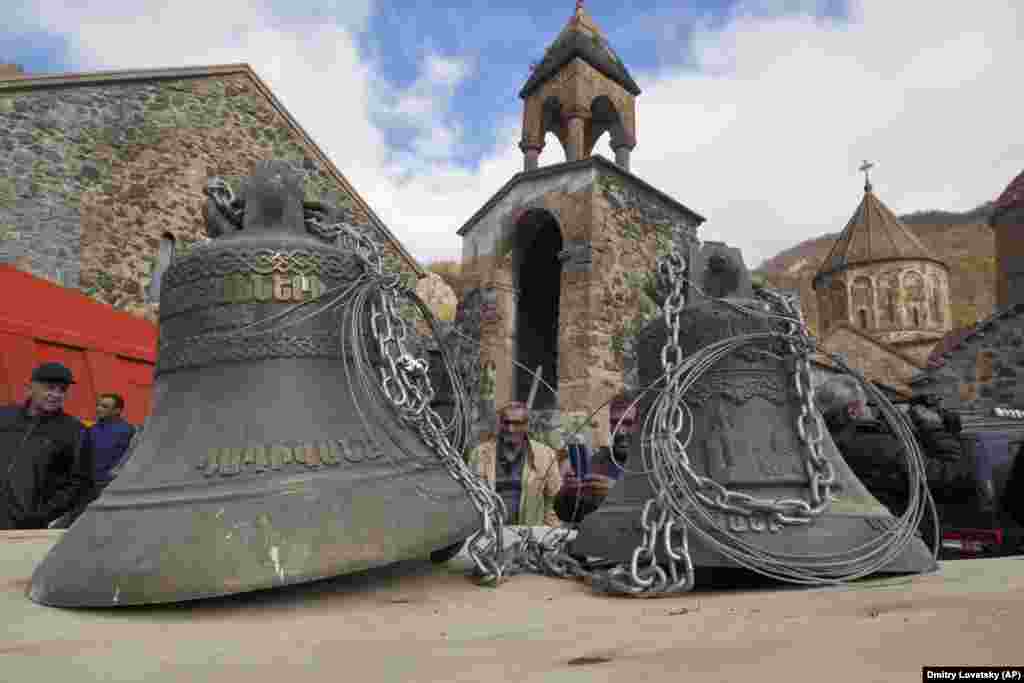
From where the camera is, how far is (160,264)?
9555 mm

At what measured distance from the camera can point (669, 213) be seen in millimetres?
12227

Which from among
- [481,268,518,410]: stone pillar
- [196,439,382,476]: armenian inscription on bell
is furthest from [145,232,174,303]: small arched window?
[196,439,382,476]: armenian inscription on bell

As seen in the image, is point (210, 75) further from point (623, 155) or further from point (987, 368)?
point (987, 368)

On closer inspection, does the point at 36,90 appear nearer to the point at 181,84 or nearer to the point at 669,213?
the point at 181,84

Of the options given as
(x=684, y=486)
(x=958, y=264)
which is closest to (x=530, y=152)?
(x=684, y=486)

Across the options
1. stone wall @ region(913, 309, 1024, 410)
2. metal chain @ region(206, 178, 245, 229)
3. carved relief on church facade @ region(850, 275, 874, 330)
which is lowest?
metal chain @ region(206, 178, 245, 229)

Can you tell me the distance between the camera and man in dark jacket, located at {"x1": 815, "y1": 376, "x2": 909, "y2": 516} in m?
3.68

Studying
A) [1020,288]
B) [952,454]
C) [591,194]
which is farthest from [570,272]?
[1020,288]

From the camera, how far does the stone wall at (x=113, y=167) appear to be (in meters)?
8.59

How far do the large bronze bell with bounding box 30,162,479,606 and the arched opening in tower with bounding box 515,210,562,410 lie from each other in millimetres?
10890

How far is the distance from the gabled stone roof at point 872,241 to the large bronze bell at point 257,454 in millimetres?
28960

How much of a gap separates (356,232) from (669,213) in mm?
10590

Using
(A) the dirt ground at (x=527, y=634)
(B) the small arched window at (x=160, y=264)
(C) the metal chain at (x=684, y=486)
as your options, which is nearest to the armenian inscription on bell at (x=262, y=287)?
(A) the dirt ground at (x=527, y=634)

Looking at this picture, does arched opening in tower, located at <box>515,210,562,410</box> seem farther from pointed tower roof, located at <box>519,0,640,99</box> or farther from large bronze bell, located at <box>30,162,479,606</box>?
large bronze bell, located at <box>30,162,479,606</box>
